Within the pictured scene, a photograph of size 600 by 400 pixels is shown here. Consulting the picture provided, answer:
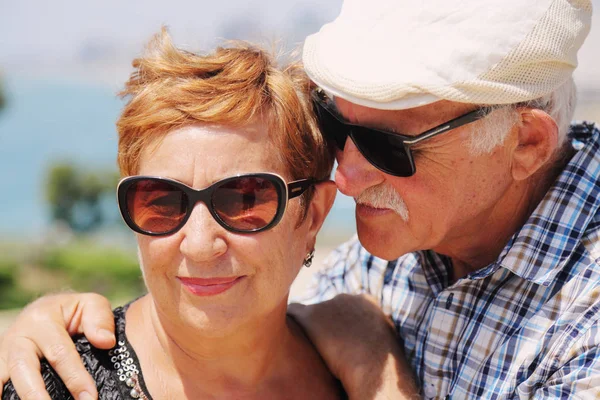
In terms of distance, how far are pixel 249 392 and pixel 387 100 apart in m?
1.14

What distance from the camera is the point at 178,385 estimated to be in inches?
100

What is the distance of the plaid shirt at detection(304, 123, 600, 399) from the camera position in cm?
250

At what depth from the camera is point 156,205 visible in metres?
2.35

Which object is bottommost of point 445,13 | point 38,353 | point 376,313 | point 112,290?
point 112,290

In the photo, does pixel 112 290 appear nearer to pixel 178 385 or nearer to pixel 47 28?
pixel 178 385

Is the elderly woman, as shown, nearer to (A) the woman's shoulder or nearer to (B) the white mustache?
(A) the woman's shoulder

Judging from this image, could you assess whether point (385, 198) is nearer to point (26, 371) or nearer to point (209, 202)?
point (209, 202)

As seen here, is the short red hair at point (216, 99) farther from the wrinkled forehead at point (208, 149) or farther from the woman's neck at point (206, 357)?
the woman's neck at point (206, 357)

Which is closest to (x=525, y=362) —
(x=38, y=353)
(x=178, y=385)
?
(x=178, y=385)

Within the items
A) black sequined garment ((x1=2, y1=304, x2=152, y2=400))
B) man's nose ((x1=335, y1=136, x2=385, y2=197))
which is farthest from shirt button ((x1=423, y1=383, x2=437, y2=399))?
black sequined garment ((x1=2, y1=304, x2=152, y2=400))

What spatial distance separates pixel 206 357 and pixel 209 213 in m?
0.57

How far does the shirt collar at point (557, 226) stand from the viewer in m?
2.67

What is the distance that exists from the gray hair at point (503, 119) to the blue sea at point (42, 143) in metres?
9.91

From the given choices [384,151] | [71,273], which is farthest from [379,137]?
[71,273]
